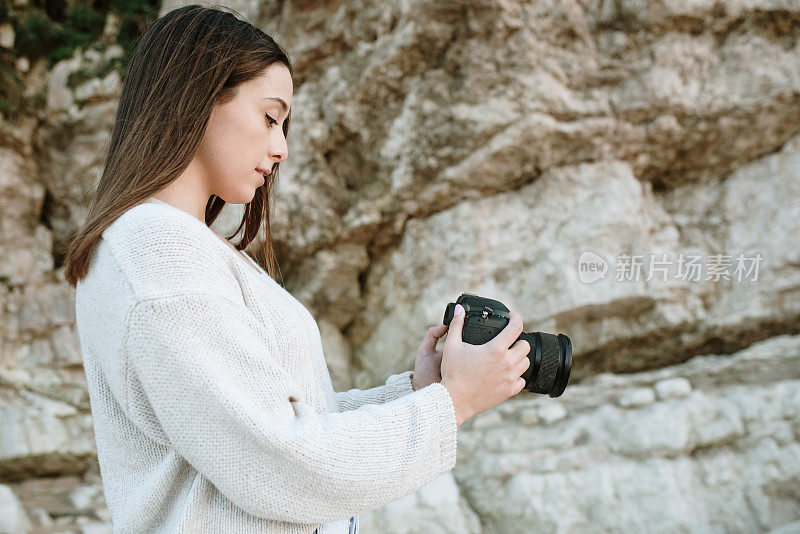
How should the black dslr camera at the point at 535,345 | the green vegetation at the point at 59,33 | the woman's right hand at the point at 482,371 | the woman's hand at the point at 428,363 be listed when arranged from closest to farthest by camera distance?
the woman's right hand at the point at 482,371 → the black dslr camera at the point at 535,345 → the woman's hand at the point at 428,363 → the green vegetation at the point at 59,33

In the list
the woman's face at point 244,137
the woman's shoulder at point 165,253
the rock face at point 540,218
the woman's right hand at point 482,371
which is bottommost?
the rock face at point 540,218

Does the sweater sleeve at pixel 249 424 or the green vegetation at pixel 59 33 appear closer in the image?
the sweater sleeve at pixel 249 424

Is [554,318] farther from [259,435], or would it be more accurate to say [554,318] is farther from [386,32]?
[259,435]

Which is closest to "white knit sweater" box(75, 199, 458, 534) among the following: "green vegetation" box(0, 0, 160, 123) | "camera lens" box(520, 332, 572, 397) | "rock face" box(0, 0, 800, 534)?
"camera lens" box(520, 332, 572, 397)

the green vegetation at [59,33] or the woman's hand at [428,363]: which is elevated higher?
the woman's hand at [428,363]

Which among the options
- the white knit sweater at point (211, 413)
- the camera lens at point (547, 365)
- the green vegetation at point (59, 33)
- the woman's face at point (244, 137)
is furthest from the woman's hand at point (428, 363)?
the green vegetation at point (59, 33)

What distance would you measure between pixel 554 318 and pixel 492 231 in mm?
495

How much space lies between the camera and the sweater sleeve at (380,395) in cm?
125

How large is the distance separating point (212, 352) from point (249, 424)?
10 centimetres

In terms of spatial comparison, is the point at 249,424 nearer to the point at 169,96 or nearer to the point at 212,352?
the point at 212,352

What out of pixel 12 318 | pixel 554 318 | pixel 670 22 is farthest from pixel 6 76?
pixel 670 22

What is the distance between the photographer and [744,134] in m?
3.03

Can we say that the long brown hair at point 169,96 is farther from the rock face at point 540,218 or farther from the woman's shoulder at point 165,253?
the rock face at point 540,218

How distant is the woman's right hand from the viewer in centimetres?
94
